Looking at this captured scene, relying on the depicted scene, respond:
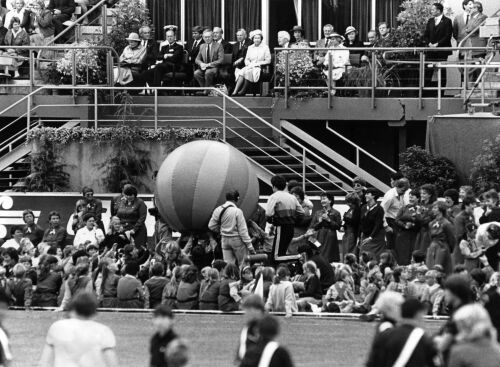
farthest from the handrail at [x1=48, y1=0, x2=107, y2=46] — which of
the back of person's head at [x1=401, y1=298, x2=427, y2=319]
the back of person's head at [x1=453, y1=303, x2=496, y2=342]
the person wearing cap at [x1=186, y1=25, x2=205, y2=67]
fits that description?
the back of person's head at [x1=453, y1=303, x2=496, y2=342]

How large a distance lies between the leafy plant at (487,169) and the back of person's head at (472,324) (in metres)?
15.4

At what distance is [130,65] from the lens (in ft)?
111

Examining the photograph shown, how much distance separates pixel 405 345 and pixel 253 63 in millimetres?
20217

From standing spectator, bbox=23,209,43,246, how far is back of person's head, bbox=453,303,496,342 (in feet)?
51.9

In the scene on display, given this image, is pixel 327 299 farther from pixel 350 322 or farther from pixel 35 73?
pixel 35 73

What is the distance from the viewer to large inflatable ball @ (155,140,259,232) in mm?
26172

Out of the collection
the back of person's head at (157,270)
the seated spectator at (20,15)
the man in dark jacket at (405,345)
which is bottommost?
the back of person's head at (157,270)

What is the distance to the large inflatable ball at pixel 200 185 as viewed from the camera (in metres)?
26.2

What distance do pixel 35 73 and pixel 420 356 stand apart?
22058mm

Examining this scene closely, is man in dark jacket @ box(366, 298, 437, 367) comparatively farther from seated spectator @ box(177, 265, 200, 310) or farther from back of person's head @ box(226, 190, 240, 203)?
back of person's head @ box(226, 190, 240, 203)

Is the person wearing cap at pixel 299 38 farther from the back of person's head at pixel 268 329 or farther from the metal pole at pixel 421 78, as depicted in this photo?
the back of person's head at pixel 268 329

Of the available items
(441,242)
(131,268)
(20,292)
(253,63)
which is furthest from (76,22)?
(441,242)

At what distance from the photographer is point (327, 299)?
2284cm

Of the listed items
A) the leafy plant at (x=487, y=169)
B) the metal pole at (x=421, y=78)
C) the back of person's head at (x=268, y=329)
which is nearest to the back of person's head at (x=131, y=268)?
the leafy plant at (x=487, y=169)
